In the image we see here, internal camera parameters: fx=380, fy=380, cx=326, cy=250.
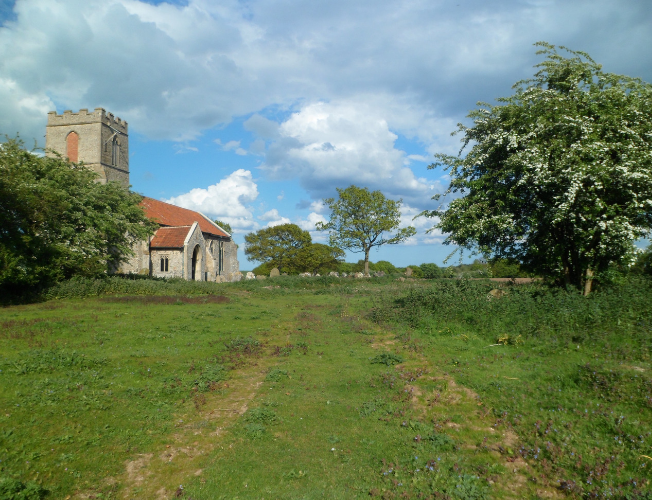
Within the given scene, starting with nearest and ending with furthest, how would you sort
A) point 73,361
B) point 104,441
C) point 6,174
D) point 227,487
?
point 227,487, point 104,441, point 73,361, point 6,174

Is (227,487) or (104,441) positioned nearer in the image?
(227,487)

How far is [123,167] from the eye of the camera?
46531mm

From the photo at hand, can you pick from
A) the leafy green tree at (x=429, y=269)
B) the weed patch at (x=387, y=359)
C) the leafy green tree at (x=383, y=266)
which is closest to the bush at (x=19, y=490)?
the weed patch at (x=387, y=359)

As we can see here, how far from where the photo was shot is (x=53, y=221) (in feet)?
67.4

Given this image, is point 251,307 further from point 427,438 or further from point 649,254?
point 649,254

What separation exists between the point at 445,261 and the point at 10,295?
20356 millimetres

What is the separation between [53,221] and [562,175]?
2375cm

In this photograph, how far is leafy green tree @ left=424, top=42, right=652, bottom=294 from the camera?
38.4 feet

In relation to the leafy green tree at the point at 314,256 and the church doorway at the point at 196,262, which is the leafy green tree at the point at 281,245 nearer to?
the leafy green tree at the point at 314,256

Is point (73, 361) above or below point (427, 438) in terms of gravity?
above

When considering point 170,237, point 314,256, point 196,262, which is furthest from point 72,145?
point 314,256

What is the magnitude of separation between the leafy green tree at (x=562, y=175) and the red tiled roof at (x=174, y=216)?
109ft

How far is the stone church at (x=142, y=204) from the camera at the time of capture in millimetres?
38594

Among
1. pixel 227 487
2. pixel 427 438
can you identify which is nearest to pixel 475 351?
pixel 427 438
